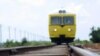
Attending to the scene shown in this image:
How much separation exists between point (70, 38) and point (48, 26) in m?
2.53

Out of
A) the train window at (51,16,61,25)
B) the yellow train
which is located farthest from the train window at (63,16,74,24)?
the train window at (51,16,61,25)

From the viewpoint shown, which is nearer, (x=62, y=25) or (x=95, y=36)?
(x=62, y=25)

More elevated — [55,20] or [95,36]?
[55,20]

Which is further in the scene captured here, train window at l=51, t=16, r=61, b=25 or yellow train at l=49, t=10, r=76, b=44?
train window at l=51, t=16, r=61, b=25

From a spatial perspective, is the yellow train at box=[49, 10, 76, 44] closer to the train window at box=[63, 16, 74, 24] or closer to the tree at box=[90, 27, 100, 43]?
the train window at box=[63, 16, 74, 24]

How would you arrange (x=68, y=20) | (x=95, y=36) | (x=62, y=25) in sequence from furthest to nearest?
(x=95, y=36), (x=68, y=20), (x=62, y=25)

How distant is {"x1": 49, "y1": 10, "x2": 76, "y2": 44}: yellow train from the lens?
3234 centimetres

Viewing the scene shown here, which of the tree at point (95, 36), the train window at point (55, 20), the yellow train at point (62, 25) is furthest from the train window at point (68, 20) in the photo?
the tree at point (95, 36)

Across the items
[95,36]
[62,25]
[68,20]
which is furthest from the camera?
[95,36]

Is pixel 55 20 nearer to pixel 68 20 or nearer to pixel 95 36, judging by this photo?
pixel 68 20

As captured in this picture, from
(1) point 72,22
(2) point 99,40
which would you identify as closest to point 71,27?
(1) point 72,22

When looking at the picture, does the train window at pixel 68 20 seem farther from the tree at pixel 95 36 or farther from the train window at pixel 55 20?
the tree at pixel 95 36

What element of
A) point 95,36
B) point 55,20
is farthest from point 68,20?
point 95,36

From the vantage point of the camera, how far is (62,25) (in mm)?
32406
